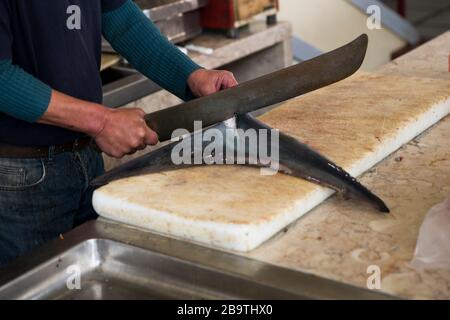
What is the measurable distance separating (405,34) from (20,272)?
628 centimetres

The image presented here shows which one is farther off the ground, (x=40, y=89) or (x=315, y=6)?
(x=40, y=89)

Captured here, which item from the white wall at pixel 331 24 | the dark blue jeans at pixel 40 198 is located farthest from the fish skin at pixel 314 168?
the white wall at pixel 331 24

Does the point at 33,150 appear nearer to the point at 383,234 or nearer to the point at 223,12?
the point at 383,234

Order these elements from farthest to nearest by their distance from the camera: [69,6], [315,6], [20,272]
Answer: [315,6] < [69,6] < [20,272]

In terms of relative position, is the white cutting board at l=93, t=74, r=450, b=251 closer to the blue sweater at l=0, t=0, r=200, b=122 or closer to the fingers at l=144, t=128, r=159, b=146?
the fingers at l=144, t=128, r=159, b=146

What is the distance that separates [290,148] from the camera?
5.79ft

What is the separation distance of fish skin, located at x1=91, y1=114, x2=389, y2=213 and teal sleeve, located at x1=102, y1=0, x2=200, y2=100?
21.5 inches

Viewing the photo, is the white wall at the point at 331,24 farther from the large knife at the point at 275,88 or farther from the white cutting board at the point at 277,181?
the large knife at the point at 275,88

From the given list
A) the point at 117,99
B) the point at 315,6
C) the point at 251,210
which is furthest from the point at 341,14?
the point at 251,210

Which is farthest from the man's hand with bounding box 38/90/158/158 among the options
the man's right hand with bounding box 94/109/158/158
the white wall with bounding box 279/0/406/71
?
the white wall with bounding box 279/0/406/71

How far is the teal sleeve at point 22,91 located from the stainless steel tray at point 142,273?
1.38 feet

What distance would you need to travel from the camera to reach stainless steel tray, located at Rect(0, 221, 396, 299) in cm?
145

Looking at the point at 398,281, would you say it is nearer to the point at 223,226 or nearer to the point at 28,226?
the point at 223,226

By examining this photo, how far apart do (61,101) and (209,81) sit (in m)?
0.47
